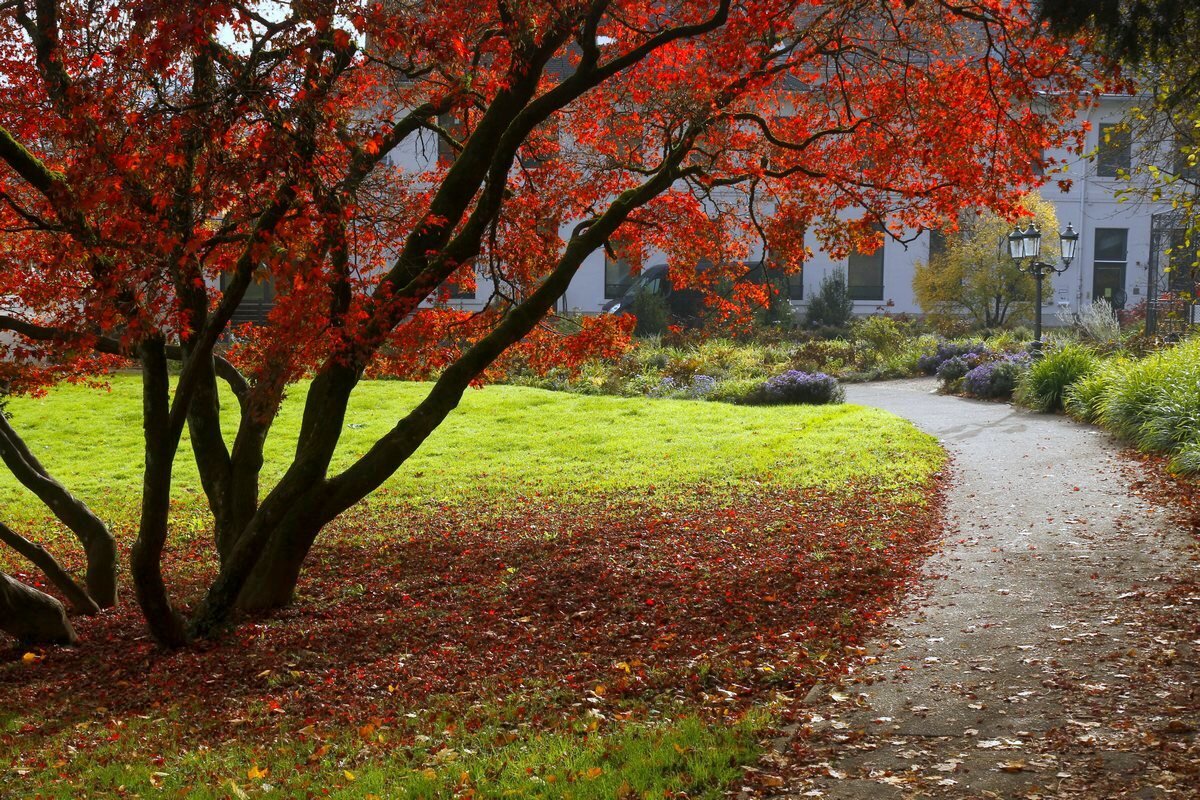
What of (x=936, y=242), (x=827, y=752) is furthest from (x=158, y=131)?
(x=936, y=242)

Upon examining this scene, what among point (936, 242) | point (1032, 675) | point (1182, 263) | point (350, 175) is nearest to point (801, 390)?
point (1182, 263)

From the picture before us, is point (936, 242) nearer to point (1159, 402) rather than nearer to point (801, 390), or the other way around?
point (801, 390)

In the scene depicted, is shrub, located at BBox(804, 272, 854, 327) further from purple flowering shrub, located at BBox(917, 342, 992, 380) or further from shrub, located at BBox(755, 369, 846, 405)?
shrub, located at BBox(755, 369, 846, 405)

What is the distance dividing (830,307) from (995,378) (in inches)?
535

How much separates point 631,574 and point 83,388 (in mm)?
15914

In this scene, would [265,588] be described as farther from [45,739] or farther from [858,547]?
[858,547]

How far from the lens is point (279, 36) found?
589cm

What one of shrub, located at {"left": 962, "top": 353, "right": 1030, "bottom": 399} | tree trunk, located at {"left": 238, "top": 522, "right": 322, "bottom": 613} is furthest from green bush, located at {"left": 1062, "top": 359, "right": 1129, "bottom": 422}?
tree trunk, located at {"left": 238, "top": 522, "right": 322, "bottom": 613}

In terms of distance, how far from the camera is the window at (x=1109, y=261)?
36125 mm

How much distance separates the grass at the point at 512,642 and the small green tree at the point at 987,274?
53.2ft

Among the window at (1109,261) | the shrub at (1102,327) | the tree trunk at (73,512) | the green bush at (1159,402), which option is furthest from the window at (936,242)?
the tree trunk at (73,512)

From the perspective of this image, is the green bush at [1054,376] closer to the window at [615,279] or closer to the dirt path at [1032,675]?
the dirt path at [1032,675]

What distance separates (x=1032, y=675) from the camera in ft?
17.2

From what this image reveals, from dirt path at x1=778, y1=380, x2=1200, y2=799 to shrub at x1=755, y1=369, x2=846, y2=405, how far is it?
9005 millimetres
